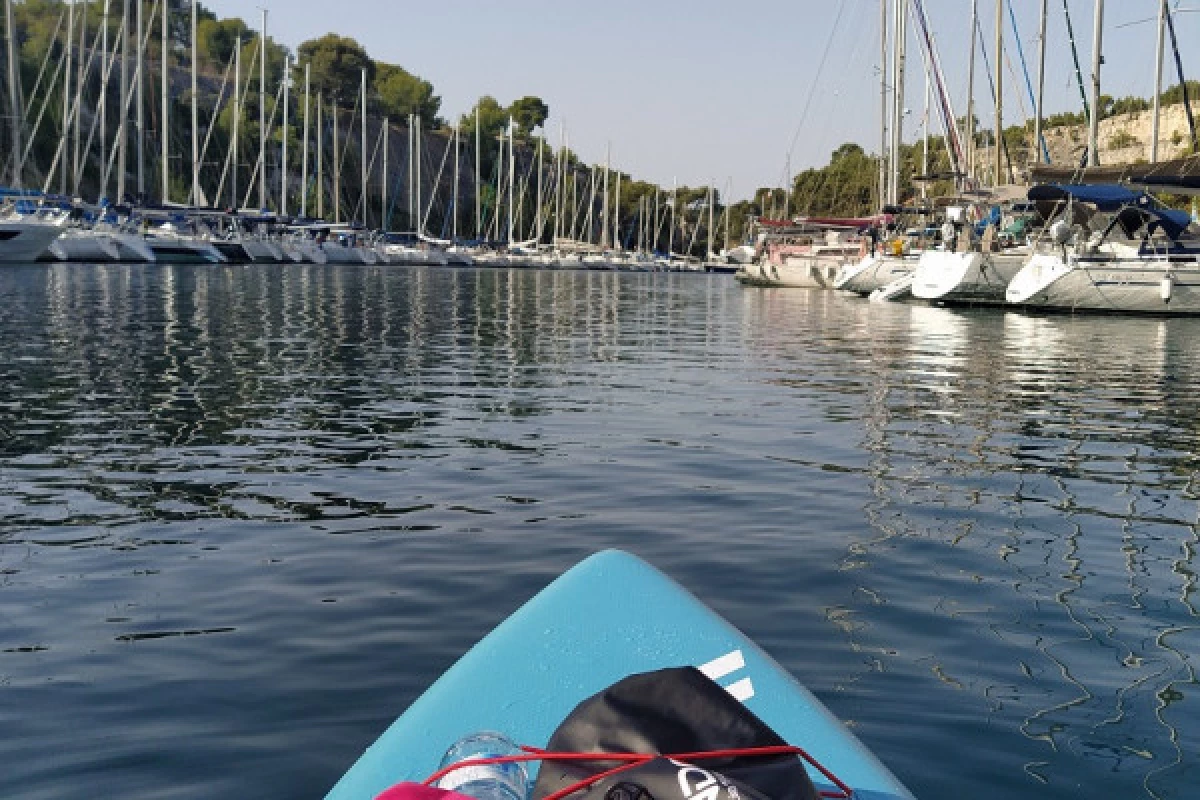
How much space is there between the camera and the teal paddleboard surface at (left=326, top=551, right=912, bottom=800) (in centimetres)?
333

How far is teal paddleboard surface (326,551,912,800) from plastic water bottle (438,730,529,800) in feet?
1.16

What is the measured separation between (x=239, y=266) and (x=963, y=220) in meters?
40.4

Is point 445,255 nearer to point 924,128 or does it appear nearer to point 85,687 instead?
point 924,128

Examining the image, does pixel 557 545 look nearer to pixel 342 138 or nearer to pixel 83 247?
pixel 83 247

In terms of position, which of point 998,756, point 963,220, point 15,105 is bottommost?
point 998,756

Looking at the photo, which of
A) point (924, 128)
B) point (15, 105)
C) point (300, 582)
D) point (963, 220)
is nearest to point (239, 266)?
point (15, 105)

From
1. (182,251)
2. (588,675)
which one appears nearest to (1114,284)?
(588,675)

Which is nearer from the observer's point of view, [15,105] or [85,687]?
[85,687]

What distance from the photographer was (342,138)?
4621 inches

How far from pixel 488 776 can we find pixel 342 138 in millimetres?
119679

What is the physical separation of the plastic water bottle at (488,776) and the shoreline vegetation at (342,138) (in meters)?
59.5

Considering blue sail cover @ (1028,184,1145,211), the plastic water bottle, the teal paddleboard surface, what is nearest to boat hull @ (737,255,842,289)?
blue sail cover @ (1028,184,1145,211)

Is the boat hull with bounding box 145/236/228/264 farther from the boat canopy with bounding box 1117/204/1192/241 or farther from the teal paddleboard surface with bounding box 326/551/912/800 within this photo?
the teal paddleboard surface with bounding box 326/551/912/800

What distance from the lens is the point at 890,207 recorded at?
147 feet
